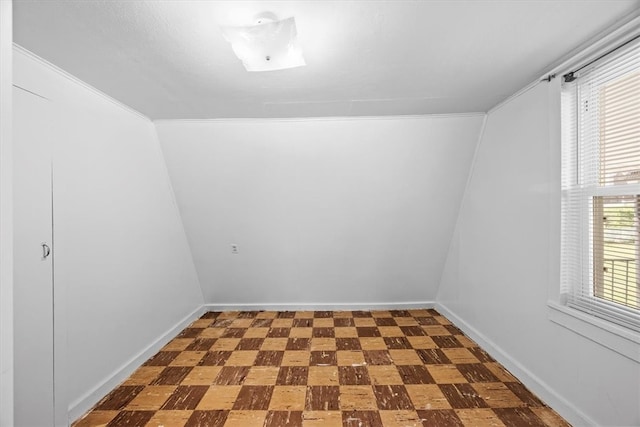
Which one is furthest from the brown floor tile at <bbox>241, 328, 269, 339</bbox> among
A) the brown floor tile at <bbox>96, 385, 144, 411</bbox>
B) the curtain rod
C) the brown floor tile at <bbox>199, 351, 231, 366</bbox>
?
the curtain rod

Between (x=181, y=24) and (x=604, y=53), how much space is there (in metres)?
2.33

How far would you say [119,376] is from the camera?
238 centimetres

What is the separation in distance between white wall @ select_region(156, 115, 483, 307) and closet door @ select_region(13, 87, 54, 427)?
4.43 feet

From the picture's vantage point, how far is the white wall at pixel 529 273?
1.72 metres

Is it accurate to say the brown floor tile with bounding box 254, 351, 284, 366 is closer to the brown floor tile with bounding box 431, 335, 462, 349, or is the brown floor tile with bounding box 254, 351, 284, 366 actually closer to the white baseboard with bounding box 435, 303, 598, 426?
the brown floor tile with bounding box 431, 335, 462, 349

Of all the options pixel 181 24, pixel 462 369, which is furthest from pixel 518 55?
pixel 462 369

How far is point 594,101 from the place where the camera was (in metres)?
1.86

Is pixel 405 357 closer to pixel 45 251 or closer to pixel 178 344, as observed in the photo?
pixel 178 344

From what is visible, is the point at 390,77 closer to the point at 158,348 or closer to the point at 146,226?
the point at 146,226

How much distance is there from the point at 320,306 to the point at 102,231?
8.83 feet

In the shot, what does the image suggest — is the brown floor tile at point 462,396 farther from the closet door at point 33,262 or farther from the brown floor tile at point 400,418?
the closet door at point 33,262

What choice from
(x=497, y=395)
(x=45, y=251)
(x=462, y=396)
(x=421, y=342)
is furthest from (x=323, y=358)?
(x=45, y=251)

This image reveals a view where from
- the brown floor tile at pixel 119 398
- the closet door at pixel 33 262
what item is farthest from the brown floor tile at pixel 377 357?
the closet door at pixel 33 262

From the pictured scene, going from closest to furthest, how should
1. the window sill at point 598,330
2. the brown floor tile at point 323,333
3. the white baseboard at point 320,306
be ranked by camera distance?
1. the window sill at point 598,330
2. the brown floor tile at point 323,333
3. the white baseboard at point 320,306
